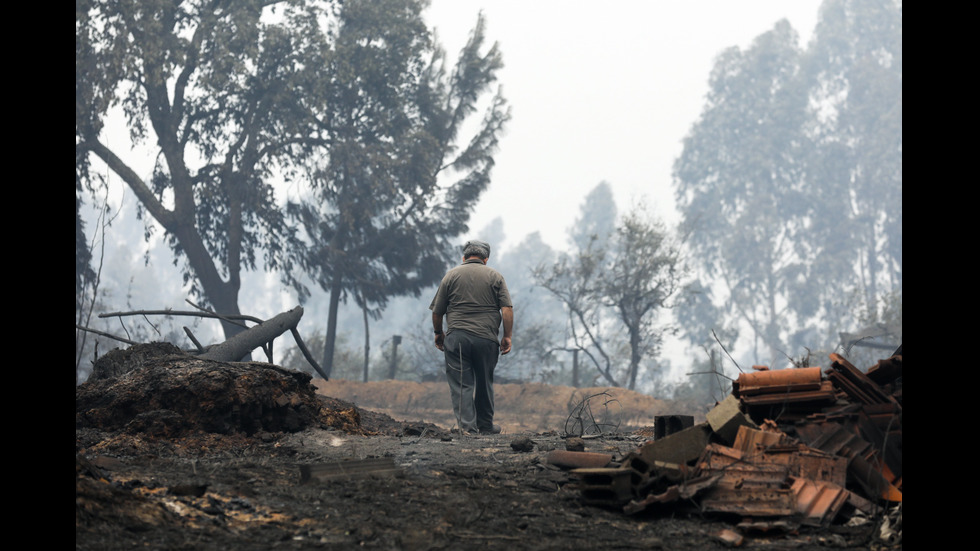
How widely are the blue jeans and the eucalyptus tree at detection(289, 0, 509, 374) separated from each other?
15.5 m

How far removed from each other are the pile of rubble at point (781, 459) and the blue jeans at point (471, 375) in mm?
2696

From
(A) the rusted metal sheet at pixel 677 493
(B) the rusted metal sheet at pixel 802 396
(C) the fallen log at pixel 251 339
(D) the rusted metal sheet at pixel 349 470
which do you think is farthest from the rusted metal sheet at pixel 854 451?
(C) the fallen log at pixel 251 339

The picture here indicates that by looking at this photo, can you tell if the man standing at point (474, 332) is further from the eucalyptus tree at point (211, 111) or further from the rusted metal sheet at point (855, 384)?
the eucalyptus tree at point (211, 111)

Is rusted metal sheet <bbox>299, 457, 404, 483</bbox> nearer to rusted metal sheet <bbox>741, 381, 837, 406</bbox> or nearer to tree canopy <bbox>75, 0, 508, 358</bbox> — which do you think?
rusted metal sheet <bbox>741, 381, 837, 406</bbox>

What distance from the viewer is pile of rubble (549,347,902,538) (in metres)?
3.81

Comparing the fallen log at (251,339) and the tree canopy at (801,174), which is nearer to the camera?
the fallen log at (251,339)

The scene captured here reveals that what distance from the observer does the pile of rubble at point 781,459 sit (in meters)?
3.81

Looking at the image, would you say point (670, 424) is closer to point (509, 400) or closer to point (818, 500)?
point (818, 500)

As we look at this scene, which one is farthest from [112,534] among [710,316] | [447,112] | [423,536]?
[710,316]

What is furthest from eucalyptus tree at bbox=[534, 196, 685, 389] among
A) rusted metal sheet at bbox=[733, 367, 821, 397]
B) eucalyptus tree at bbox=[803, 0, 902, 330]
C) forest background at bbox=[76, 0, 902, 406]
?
eucalyptus tree at bbox=[803, 0, 902, 330]

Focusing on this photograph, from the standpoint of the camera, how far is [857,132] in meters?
50.3

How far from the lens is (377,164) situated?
22938 millimetres

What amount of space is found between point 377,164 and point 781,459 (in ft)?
65.4

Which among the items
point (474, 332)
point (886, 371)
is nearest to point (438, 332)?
point (474, 332)
